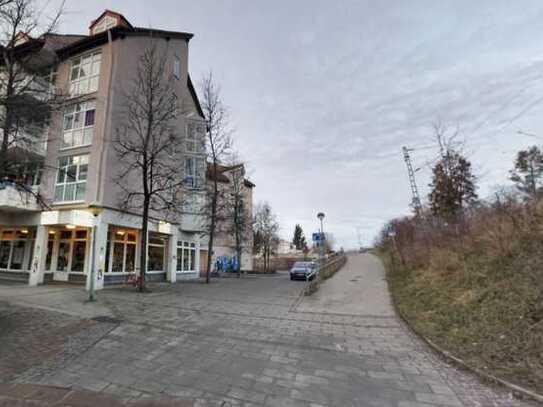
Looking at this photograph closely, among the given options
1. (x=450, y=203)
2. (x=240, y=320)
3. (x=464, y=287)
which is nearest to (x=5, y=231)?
(x=240, y=320)

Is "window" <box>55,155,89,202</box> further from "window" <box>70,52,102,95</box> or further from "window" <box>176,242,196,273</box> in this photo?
A: "window" <box>176,242,196,273</box>

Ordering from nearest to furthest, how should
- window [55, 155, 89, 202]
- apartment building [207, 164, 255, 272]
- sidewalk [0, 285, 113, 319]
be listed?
sidewalk [0, 285, 113, 319]
window [55, 155, 89, 202]
apartment building [207, 164, 255, 272]

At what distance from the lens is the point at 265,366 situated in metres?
4.94

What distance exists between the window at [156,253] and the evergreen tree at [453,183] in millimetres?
18075

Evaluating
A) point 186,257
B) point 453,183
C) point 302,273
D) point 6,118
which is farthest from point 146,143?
point 453,183

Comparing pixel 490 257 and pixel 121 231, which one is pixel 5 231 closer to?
pixel 121 231

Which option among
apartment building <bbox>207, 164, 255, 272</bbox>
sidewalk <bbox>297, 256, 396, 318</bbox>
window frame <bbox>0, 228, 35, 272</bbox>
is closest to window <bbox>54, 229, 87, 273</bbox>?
window frame <bbox>0, 228, 35, 272</bbox>

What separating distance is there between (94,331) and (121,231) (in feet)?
33.9

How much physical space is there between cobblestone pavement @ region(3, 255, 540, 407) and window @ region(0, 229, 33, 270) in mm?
13642

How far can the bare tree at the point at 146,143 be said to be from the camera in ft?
42.8

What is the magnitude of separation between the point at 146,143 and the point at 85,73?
308 inches

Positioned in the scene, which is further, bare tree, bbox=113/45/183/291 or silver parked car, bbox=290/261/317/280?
silver parked car, bbox=290/261/317/280

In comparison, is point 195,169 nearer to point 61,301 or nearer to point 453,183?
point 61,301

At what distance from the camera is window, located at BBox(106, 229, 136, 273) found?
15.3m
